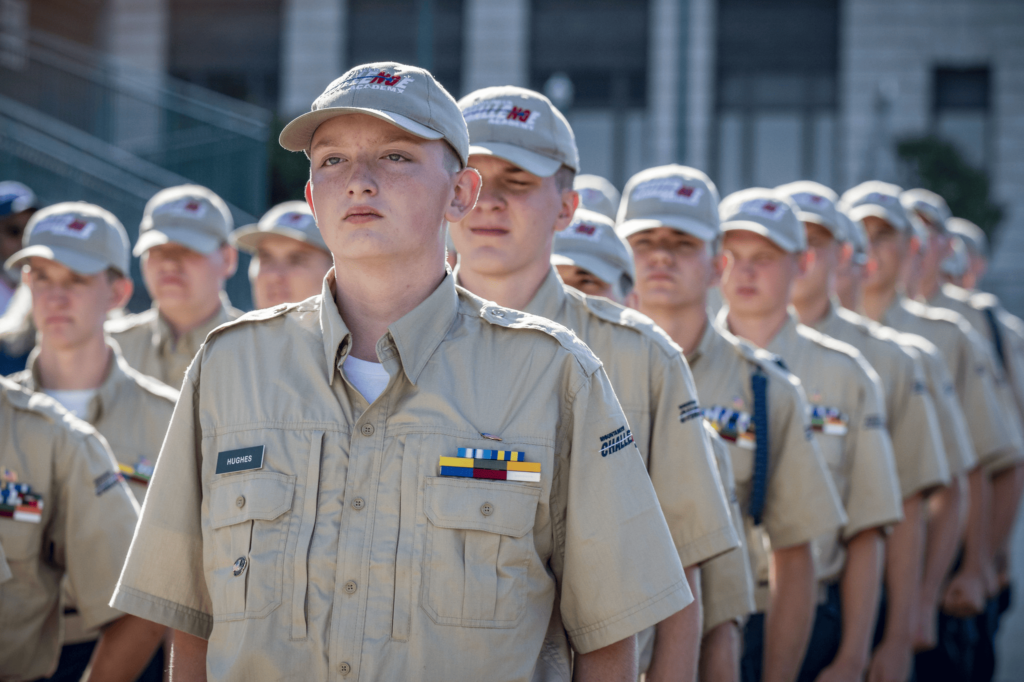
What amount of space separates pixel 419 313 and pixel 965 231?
35.3ft

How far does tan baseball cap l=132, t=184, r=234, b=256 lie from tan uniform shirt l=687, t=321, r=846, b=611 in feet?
9.88

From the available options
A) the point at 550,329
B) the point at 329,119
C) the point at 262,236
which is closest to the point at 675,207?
the point at 550,329

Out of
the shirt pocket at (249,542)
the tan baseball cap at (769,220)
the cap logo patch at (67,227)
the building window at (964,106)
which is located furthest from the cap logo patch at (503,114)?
the building window at (964,106)

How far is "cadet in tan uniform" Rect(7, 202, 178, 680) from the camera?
174 inches

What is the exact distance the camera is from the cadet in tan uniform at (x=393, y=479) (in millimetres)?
2270

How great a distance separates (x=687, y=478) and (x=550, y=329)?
2.80ft

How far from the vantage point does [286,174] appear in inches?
770

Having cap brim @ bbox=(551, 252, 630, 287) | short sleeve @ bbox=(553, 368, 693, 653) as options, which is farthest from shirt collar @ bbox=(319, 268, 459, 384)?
cap brim @ bbox=(551, 252, 630, 287)

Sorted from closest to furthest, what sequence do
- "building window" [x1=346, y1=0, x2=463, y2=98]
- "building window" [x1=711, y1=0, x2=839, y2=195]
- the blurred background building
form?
1. the blurred background building
2. "building window" [x1=711, y1=0, x2=839, y2=195]
3. "building window" [x1=346, y1=0, x2=463, y2=98]

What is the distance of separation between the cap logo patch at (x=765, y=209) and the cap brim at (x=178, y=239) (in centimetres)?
274

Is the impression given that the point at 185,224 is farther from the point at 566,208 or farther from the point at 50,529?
the point at 566,208

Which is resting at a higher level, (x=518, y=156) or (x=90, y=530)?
(x=518, y=156)

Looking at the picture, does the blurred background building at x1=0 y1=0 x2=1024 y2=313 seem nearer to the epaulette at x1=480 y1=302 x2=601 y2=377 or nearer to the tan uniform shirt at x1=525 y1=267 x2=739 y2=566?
the tan uniform shirt at x1=525 y1=267 x2=739 y2=566

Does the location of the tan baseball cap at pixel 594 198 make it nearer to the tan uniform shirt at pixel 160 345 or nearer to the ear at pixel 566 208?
the tan uniform shirt at pixel 160 345
